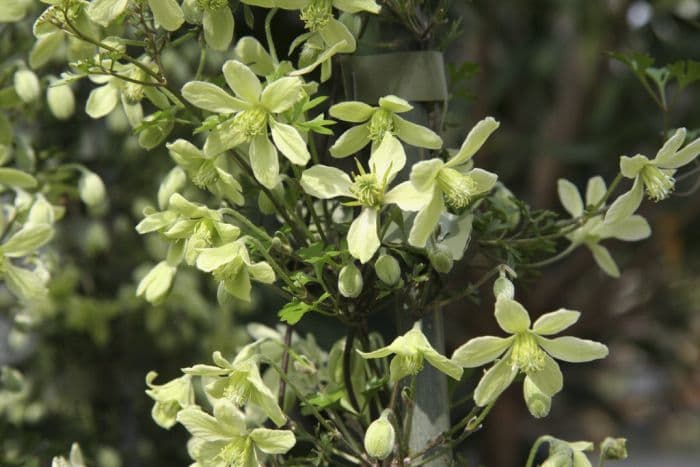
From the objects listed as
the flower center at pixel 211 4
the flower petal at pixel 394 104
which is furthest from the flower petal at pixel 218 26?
the flower petal at pixel 394 104

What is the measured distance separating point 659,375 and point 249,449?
3524 mm

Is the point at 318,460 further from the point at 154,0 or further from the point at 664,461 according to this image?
the point at 664,461

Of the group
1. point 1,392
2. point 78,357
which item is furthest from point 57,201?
point 78,357

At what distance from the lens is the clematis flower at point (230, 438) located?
20.7 inches

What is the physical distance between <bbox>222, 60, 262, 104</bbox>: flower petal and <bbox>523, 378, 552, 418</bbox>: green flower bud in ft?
0.75

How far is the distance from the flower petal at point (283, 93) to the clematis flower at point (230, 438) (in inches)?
6.7

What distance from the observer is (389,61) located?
594mm

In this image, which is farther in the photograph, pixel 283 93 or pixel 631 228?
pixel 631 228

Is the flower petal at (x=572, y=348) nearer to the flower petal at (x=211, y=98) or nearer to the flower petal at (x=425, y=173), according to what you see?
the flower petal at (x=425, y=173)

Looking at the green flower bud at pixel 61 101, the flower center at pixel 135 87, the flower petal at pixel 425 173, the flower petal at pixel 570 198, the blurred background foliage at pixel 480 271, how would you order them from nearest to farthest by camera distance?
the flower petal at pixel 425 173
the flower center at pixel 135 87
the flower petal at pixel 570 198
the green flower bud at pixel 61 101
the blurred background foliage at pixel 480 271

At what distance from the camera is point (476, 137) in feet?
1.62

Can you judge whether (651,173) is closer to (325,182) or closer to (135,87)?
(325,182)

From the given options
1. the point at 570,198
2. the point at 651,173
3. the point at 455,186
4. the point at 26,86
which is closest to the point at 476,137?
the point at 455,186

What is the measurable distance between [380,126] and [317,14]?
0.24 feet
